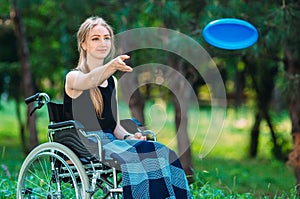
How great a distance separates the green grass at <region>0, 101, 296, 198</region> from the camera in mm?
4152

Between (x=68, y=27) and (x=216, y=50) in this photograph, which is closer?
(x=216, y=50)

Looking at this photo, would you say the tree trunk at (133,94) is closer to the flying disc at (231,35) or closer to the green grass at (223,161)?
the green grass at (223,161)

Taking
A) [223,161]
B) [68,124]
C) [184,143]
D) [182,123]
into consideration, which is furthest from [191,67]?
[68,124]

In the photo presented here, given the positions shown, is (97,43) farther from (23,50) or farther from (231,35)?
(23,50)

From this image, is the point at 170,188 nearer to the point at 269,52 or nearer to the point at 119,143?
the point at 119,143

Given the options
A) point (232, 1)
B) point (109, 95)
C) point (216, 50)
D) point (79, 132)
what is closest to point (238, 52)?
point (216, 50)

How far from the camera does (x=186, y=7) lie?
6469 millimetres

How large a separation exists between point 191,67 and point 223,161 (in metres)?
3.33

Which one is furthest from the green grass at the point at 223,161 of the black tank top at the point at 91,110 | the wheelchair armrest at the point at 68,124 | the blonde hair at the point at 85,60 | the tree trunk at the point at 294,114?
the wheelchair armrest at the point at 68,124

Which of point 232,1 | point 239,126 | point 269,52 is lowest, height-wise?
point 239,126

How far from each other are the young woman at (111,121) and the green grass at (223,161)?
1.38 ft

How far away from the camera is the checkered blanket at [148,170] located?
120 inches

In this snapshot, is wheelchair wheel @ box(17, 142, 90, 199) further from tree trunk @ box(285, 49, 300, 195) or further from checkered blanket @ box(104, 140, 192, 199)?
tree trunk @ box(285, 49, 300, 195)

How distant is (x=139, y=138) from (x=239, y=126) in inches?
479
